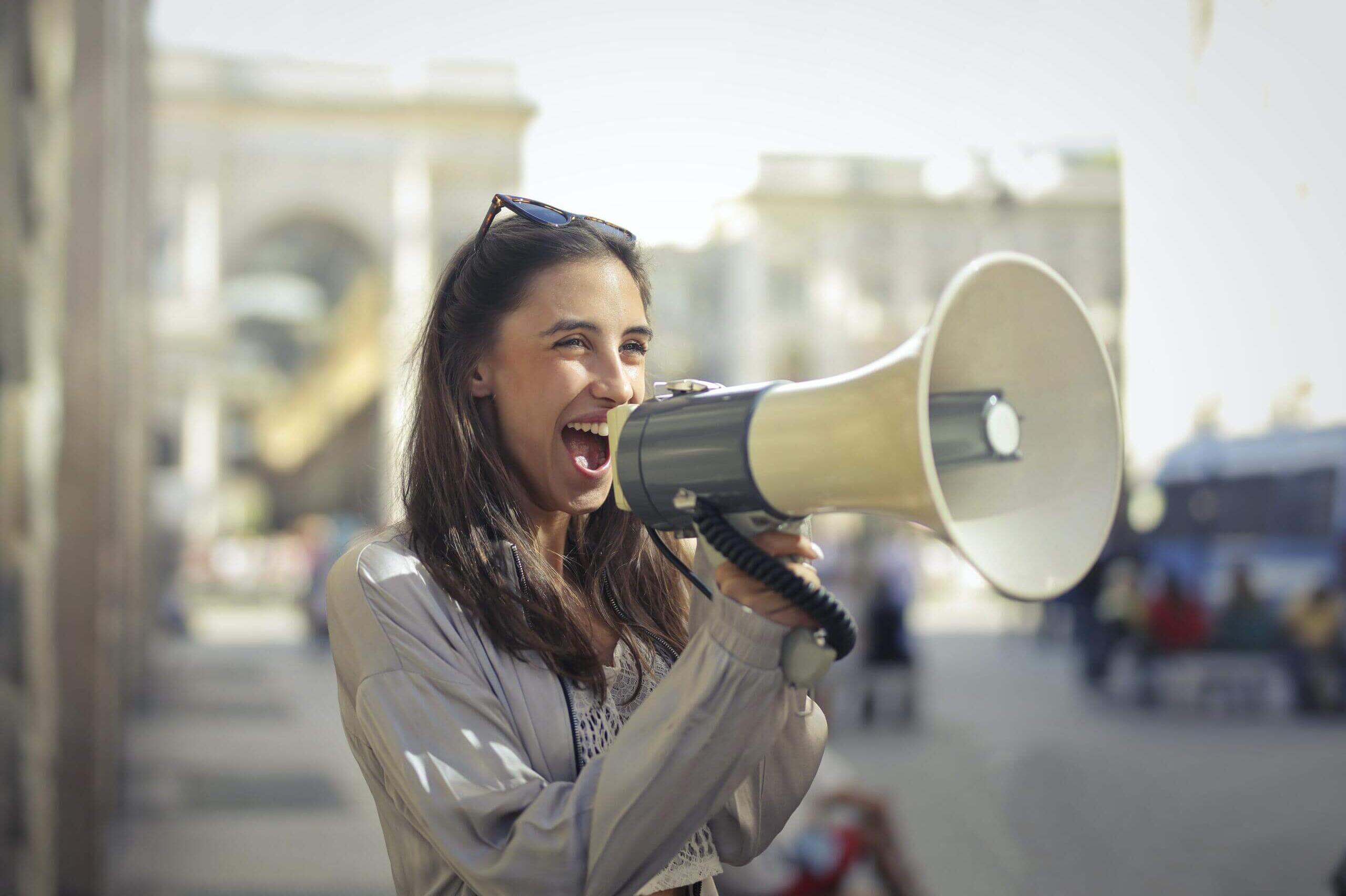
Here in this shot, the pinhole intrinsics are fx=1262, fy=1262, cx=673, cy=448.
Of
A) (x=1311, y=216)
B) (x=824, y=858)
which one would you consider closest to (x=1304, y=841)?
(x=824, y=858)

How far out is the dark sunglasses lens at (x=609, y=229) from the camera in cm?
121

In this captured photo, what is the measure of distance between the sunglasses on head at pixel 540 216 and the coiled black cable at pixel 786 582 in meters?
0.38

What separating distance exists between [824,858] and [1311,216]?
188 centimetres

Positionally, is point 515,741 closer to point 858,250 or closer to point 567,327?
point 567,327

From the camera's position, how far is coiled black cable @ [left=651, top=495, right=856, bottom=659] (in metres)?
0.92

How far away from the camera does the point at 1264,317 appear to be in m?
2.69

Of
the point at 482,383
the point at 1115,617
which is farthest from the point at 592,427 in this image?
the point at 1115,617

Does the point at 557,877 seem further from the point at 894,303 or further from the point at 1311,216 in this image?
the point at 894,303

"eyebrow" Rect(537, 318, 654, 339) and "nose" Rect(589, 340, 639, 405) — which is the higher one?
"eyebrow" Rect(537, 318, 654, 339)

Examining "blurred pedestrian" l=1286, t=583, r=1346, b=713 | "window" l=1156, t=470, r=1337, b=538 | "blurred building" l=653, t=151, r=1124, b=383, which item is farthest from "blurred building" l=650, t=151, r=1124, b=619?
"blurred pedestrian" l=1286, t=583, r=1346, b=713

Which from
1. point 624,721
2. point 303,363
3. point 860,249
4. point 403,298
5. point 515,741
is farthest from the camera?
point 303,363

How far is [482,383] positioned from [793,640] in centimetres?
44

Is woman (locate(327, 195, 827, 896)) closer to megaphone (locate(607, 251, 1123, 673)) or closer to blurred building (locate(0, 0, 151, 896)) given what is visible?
megaphone (locate(607, 251, 1123, 673))

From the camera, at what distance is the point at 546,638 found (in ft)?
3.57
